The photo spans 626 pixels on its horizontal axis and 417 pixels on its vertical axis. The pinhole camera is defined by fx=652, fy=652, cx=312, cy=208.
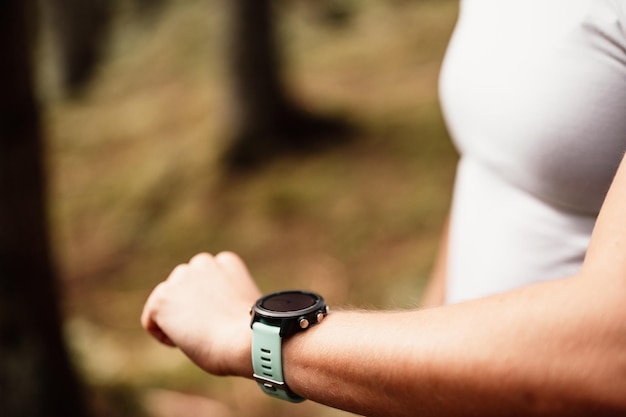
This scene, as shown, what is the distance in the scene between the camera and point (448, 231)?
6.50ft

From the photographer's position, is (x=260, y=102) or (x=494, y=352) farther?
(x=260, y=102)

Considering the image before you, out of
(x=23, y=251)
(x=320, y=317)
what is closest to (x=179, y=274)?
(x=320, y=317)

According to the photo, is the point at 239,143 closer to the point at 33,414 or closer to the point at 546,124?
the point at 33,414

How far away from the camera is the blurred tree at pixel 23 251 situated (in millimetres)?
3213

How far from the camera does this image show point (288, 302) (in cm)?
133

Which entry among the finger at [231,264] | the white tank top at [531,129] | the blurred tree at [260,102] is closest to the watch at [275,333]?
the finger at [231,264]

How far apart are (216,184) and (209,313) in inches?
225

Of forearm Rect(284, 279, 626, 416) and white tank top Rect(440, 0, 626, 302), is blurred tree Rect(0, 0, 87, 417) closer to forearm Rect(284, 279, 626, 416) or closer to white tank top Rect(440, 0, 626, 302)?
white tank top Rect(440, 0, 626, 302)

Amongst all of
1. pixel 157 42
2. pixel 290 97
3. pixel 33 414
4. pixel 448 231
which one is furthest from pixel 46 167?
pixel 157 42

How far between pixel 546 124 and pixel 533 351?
0.48 m

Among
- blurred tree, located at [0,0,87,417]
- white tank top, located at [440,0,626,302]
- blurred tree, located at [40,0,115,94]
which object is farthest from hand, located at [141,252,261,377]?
blurred tree, located at [40,0,115,94]

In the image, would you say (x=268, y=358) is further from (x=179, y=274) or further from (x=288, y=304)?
(x=179, y=274)

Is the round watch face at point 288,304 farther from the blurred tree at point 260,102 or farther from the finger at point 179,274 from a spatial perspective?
the blurred tree at point 260,102

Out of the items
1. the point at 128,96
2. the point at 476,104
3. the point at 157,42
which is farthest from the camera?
the point at 157,42
